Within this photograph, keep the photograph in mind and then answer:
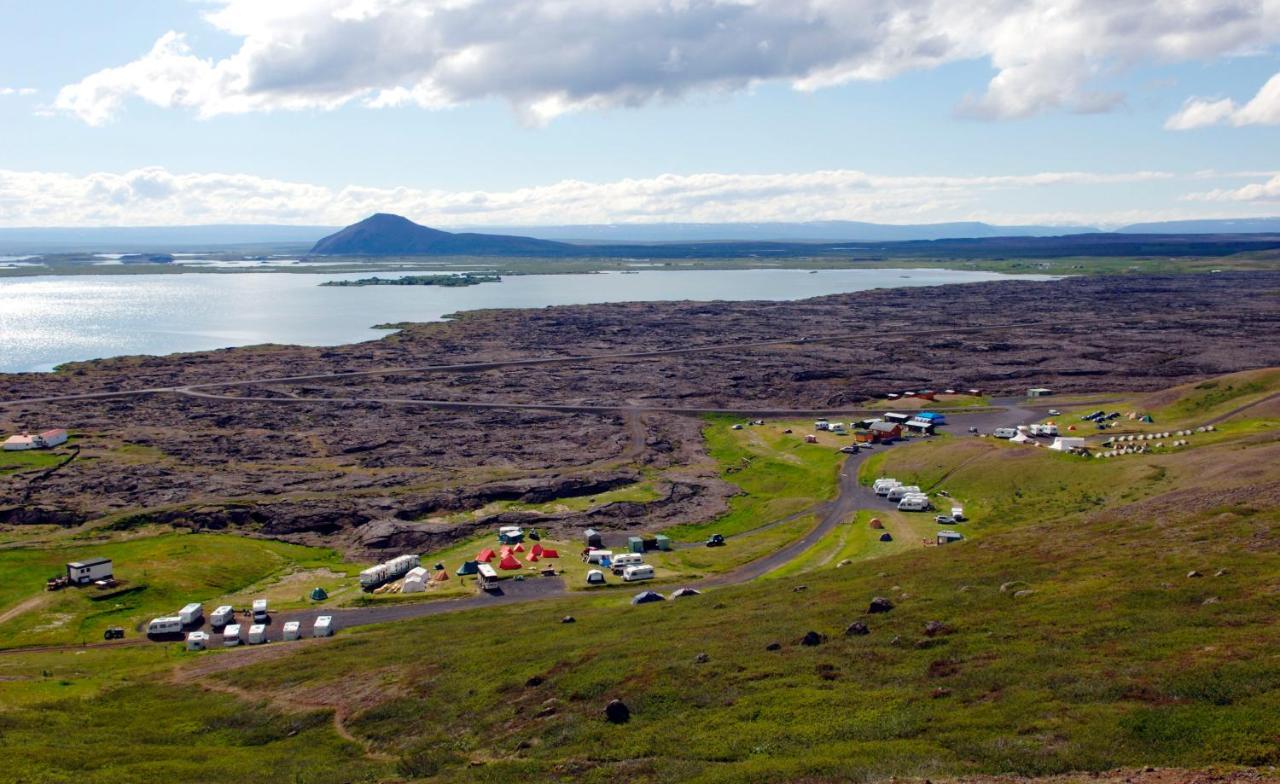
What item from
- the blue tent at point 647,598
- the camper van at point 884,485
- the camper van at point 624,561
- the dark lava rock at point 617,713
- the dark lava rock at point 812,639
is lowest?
the camper van at point 624,561

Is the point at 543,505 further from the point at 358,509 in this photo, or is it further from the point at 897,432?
the point at 897,432

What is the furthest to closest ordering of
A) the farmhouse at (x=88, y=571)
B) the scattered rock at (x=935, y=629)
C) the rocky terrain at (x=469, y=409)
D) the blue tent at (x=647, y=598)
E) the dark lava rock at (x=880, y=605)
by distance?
1. the rocky terrain at (x=469, y=409)
2. the farmhouse at (x=88, y=571)
3. the blue tent at (x=647, y=598)
4. the dark lava rock at (x=880, y=605)
5. the scattered rock at (x=935, y=629)

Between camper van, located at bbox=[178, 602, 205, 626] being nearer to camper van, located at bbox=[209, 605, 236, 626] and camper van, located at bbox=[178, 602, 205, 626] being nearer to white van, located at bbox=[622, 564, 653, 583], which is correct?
camper van, located at bbox=[209, 605, 236, 626]

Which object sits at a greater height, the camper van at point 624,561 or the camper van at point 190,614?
the camper van at point 624,561

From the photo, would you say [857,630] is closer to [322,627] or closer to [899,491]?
[322,627]

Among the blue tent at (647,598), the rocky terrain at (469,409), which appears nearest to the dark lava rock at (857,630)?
the blue tent at (647,598)

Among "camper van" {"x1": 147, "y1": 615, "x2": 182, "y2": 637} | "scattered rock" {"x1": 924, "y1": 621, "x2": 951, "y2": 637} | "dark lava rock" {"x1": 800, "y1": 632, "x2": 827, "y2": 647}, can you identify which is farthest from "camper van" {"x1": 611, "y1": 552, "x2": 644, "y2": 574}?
"scattered rock" {"x1": 924, "y1": 621, "x2": 951, "y2": 637}

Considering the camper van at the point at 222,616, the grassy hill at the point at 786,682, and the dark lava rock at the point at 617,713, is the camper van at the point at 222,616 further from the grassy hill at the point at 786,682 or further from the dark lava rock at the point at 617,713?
the dark lava rock at the point at 617,713
